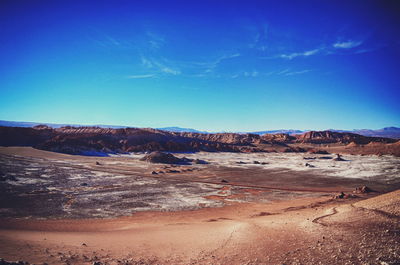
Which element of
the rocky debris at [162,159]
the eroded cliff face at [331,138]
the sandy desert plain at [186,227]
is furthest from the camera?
the eroded cliff face at [331,138]

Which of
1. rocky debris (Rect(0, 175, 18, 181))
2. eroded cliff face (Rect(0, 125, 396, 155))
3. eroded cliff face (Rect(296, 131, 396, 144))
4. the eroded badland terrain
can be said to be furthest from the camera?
eroded cliff face (Rect(296, 131, 396, 144))

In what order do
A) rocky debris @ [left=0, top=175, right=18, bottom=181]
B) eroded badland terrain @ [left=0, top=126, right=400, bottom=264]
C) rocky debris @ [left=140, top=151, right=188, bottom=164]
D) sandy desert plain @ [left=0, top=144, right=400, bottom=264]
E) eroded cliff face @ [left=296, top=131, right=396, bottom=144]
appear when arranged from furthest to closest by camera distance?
eroded cliff face @ [left=296, top=131, right=396, bottom=144] → rocky debris @ [left=140, top=151, right=188, bottom=164] → rocky debris @ [left=0, top=175, right=18, bottom=181] → eroded badland terrain @ [left=0, top=126, right=400, bottom=264] → sandy desert plain @ [left=0, top=144, right=400, bottom=264]

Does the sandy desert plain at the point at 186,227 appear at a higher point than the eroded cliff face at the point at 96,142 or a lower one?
lower

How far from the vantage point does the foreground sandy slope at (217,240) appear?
250 inches

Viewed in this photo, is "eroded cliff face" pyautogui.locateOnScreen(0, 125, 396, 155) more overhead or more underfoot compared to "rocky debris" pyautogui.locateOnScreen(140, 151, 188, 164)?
more overhead

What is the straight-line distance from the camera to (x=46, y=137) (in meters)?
66.7

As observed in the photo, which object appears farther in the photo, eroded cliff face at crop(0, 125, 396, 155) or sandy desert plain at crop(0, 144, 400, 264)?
eroded cliff face at crop(0, 125, 396, 155)

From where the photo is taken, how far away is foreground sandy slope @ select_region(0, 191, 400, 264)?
635 centimetres

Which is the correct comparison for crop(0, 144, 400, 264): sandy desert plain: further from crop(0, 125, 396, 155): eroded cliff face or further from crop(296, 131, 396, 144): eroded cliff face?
crop(296, 131, 396, 144): eroded cliff face

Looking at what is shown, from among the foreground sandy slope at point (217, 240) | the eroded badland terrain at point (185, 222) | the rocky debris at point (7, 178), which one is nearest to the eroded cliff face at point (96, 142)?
the eroded badland terrain at point (185, 222)

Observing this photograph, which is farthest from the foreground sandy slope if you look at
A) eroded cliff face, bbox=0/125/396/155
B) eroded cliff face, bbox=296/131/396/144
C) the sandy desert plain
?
eroded cliff face, bbox=296/131/396/144

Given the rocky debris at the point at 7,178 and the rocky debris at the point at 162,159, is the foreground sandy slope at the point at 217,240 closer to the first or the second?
the rocky debris at the point at 7,178

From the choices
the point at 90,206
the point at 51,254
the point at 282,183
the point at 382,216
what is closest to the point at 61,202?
the point at 90,206

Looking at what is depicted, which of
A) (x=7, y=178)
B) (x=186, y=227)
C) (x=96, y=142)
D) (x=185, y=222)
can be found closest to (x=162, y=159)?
(x=7, y=178)
